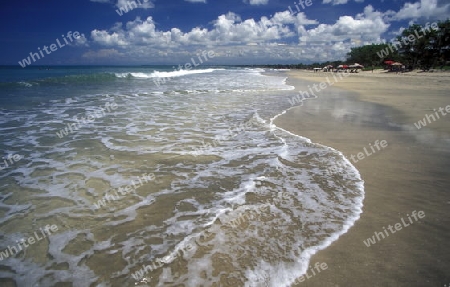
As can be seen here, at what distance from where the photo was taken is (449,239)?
3.21m

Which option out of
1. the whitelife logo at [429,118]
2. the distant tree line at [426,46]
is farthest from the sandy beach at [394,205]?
the distant tree line at [426,46]

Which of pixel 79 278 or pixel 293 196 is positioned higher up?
pixel 79 278

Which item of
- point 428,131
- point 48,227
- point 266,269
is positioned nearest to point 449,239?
point 266,269

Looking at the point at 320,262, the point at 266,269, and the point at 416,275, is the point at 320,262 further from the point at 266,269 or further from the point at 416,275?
the point at 416,275

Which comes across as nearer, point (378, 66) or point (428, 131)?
point (428, 131)

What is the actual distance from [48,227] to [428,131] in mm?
10005

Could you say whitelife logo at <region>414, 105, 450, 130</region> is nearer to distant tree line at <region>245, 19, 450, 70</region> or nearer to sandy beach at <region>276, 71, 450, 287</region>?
sandy beach at <region>276, 71, 450, 287</region>

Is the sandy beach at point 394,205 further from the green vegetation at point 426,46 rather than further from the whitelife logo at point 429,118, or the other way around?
the green vegetation at point 426,46

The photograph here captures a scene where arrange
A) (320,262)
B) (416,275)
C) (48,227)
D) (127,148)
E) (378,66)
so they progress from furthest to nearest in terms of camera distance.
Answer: (378,66)
(127,148)
(48,227)
(320,262)
(416,275)

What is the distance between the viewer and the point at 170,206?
4043 millimetres

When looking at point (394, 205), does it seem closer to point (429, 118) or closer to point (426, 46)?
point (429, 118)

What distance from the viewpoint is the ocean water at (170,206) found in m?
2.85

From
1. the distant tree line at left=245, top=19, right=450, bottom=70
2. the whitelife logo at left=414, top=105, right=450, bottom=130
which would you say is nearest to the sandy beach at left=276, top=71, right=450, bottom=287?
the whitelife logo at left=414, top=105, right=450, bottom=130

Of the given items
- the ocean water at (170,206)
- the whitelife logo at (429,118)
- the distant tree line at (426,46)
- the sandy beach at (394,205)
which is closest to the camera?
the sandy beach at (394,205)
